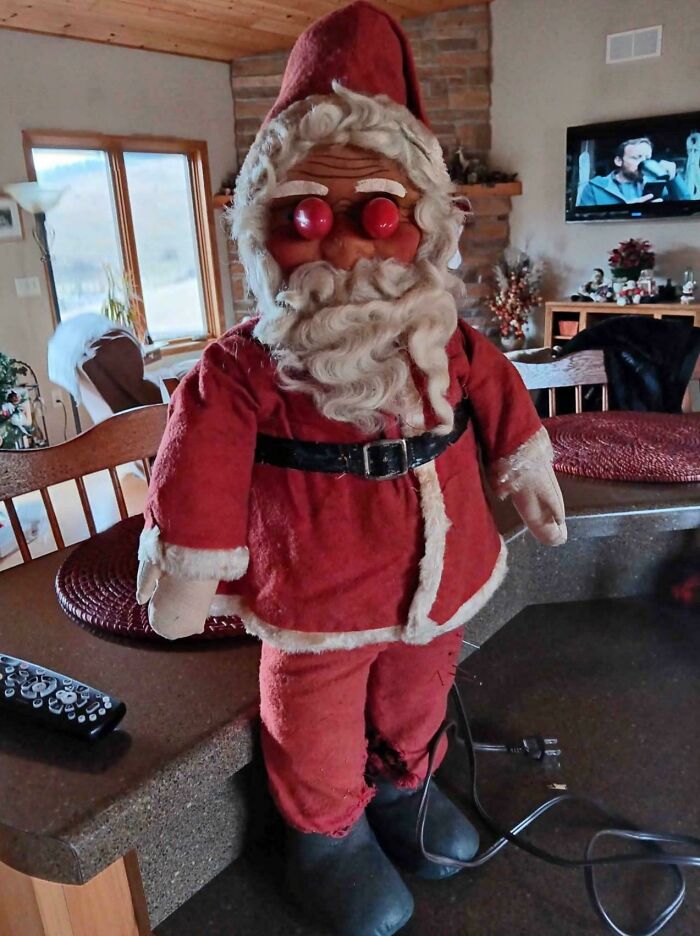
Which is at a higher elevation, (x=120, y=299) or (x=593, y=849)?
(x=120, y=299)

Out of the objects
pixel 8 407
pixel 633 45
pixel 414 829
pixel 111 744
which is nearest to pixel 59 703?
pixel 111 744

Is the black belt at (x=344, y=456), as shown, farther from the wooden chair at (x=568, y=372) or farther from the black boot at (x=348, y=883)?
the wooden chair at (x=568, y=372)

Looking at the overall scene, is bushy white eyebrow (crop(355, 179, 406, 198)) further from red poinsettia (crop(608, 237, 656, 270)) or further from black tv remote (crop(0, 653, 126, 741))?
red poinsettia (crop(608, 237, 656, 270))

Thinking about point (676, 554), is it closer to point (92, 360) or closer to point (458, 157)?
point (92, 360)

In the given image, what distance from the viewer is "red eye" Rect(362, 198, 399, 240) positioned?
0.58m

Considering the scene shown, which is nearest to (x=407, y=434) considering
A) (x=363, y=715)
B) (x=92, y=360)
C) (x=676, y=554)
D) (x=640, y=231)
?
(x=363, y=715)

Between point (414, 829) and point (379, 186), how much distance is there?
550 mm

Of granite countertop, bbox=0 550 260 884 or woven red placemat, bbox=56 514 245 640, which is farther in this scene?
woven red placemat, bbox=56 514 245 640

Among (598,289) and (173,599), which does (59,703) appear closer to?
(173,599)

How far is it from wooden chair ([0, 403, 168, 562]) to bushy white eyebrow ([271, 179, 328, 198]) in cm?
48

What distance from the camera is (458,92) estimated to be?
4.11 meters

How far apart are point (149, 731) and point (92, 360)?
2.26 metres

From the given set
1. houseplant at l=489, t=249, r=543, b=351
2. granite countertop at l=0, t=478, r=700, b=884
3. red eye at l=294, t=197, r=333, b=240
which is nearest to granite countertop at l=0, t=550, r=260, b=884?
granite countertop at l=0, t=478, r=700, b=884

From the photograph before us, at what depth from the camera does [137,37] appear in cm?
381
